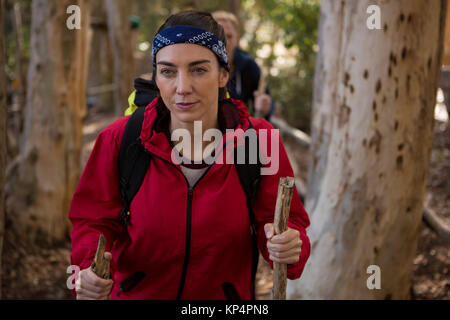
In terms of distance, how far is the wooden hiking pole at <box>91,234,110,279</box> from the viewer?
1655 mm

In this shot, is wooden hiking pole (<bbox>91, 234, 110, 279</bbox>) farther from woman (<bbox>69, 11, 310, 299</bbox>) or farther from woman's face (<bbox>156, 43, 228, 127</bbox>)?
woman's face (<bbox>156, 43, 228, 127</bbox>)

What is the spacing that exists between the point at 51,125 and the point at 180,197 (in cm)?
405

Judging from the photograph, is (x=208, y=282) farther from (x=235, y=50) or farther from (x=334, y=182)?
(x=235, y=50)

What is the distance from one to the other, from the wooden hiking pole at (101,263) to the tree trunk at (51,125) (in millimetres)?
4149

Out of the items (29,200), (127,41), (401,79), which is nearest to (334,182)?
(401,79)

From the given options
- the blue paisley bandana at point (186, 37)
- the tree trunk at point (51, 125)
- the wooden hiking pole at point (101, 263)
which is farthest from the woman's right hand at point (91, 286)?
the tree trunk at point (51, 125)

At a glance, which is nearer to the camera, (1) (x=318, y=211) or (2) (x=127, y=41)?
(1) (x=318, y=211)

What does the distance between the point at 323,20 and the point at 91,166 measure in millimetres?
2446

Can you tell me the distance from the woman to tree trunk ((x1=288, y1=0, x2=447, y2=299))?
1.46 meters

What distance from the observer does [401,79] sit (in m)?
3.16

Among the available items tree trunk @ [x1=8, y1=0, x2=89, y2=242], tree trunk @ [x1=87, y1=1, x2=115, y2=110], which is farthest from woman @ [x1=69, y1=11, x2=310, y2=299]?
tree trunk @ [x1=87, y1=1, x2=115, y2=110]

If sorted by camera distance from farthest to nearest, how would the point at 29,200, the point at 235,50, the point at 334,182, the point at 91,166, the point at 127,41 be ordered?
the point at 127,41, the point at 29,200, the point at 235,50, the point at 334,182, the point at 91,166

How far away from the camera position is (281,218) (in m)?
1.71

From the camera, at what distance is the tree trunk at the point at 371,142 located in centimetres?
315
